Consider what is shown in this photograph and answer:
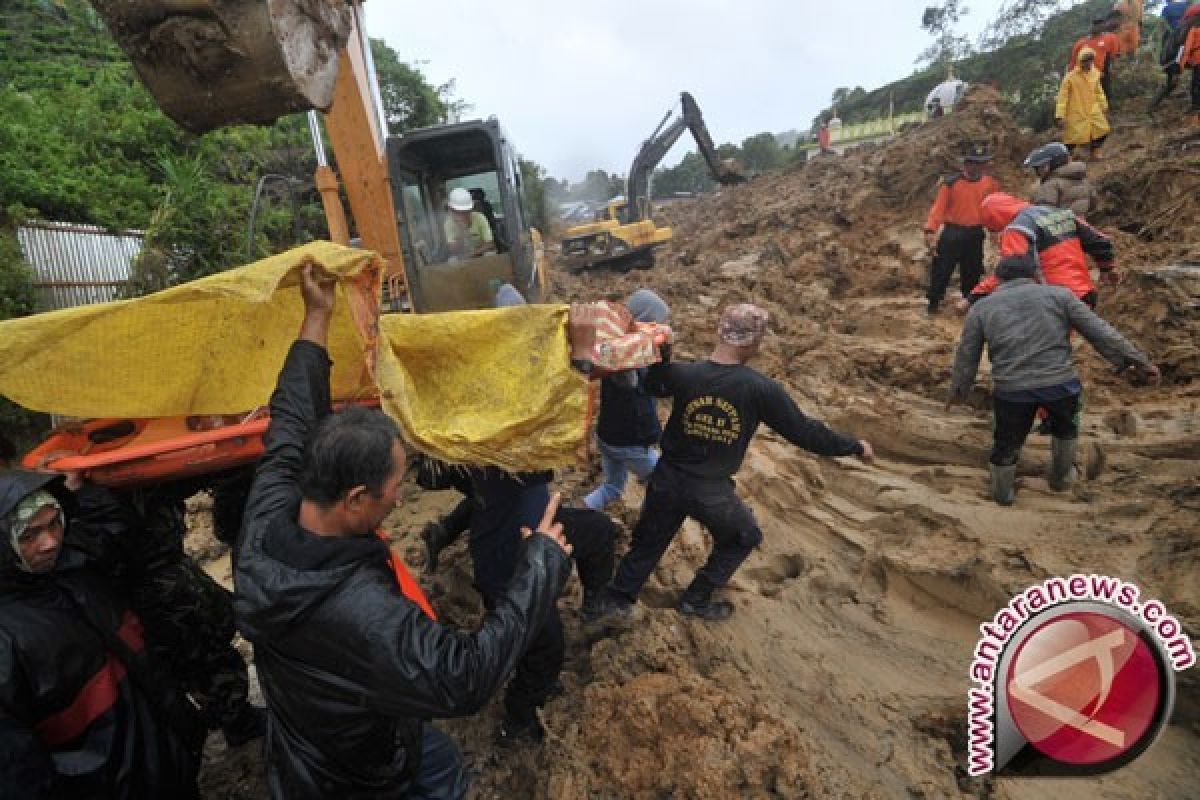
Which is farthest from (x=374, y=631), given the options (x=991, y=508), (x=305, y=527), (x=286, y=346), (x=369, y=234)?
(x=369, y=234)

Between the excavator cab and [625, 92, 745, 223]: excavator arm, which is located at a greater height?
[625, 92, 745, 223]: excavator arm

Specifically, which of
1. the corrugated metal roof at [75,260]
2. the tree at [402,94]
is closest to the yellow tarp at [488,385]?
the corrugated metal roof at [75,260]

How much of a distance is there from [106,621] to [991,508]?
4.40 m

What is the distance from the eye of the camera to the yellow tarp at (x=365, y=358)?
186cm

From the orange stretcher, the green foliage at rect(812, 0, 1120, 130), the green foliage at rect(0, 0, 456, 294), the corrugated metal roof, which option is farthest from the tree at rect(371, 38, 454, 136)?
the orange stretcher

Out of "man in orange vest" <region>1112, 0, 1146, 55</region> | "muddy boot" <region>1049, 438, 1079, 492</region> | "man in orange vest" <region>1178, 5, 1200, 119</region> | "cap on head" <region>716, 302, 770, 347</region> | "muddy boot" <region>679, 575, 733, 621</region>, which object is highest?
"man in orange vest" <region>1112, 0, 1146, 55</region>

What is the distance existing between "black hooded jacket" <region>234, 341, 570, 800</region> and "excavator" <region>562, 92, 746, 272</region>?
39.7ft

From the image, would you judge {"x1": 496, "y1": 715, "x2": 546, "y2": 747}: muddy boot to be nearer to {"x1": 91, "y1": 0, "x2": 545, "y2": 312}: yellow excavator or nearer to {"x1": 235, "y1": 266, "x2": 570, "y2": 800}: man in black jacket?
{"x1": 235, "y1": 266, "x2": 570, "y2": 800}: man in black jacket

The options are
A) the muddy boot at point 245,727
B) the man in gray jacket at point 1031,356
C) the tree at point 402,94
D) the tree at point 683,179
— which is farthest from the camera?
the tree at point 683,179

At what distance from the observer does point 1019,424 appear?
143 inches

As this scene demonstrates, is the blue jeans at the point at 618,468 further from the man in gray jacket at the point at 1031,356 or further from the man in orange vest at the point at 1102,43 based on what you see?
the man in orange vest at the point at 1102,43

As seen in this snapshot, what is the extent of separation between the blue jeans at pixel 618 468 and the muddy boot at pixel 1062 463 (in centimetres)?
251

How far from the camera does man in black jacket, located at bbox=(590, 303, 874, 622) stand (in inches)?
111

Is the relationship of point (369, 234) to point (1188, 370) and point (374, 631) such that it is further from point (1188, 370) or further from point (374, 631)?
point (1188, 370)
